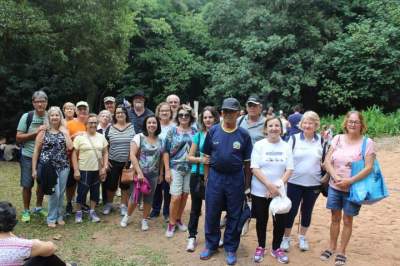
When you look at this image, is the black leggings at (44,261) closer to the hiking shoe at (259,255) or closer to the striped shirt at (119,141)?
the hiking shoe at (259,255)

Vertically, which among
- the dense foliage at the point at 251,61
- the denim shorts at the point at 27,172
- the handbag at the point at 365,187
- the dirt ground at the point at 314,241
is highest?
the dense foliage at the point at 251,61

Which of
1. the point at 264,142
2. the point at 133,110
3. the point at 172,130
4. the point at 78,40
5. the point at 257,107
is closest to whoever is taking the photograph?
the point at 264,142

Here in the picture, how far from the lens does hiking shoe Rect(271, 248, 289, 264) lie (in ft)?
15.5

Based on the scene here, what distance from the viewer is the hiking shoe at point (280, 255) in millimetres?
4730

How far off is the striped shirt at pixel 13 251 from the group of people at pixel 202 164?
2075mm

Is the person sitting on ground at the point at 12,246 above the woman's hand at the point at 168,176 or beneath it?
beneath

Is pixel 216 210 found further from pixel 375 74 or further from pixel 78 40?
pixel 375 74

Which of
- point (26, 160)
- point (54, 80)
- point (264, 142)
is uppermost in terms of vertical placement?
point (54, 80)

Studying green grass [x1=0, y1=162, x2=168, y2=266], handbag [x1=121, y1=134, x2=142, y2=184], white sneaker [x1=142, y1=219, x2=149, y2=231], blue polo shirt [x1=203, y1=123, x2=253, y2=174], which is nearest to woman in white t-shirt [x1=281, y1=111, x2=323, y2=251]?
blue polo shirt [x1=203, y1=123, x2=253, y2=174]

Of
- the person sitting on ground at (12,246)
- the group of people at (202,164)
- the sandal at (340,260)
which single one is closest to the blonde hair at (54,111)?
the group of people at (202,164)

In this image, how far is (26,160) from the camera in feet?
19.6

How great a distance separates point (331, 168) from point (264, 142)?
0.80 m

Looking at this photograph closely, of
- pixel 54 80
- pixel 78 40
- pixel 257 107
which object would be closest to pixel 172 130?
pixel 257 107

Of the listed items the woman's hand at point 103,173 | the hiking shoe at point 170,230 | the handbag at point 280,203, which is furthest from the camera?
the woman's hand at point 103,173
